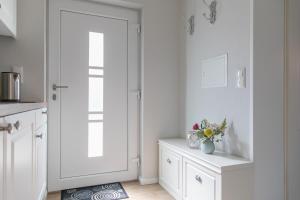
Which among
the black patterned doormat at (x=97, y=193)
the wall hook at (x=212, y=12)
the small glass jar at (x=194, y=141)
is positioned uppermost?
the wall hook at (x=212, y=12)

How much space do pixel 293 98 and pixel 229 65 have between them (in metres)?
0.61

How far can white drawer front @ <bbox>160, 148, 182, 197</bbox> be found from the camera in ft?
6.87

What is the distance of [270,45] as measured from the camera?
1721mm

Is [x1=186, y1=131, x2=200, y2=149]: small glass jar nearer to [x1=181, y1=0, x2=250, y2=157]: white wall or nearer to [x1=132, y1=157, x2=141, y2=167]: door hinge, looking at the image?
[x1=181, y1=0, x2=250, y2=157]: white wall

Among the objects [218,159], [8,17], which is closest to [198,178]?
[218,159]

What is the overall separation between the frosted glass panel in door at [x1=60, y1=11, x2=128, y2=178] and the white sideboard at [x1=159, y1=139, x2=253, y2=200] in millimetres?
722

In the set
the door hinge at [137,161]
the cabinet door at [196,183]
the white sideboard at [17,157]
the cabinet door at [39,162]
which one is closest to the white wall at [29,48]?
the cabinet door at [39,162]

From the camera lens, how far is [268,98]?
1707mm

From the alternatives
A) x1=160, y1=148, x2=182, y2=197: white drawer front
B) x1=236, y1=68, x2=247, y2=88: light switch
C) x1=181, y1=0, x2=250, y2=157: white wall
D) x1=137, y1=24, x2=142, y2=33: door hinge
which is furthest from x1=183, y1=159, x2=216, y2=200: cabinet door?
x1=137, y1=24, x2=142, y2=33: door hinge

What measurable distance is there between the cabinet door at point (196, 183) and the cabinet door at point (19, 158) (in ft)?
4.07

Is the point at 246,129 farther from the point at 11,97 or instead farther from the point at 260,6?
the point at 11,97

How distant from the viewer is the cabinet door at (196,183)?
5.33 feet

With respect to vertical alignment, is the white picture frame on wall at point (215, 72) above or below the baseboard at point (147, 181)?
above

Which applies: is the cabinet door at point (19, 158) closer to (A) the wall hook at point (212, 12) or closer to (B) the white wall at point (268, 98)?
(B) the white wall at point (268, 98)
